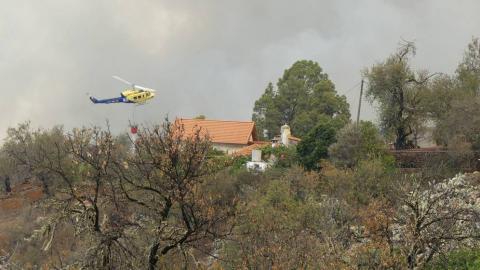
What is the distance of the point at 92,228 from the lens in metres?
13.0

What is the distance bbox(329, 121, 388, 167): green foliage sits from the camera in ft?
115

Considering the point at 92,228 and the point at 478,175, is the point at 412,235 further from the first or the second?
the point at 478,175

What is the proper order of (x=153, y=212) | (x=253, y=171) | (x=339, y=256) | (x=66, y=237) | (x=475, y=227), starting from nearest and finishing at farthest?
(x=153, y=212) < (x=339, y=256) < (x=475, y=227) < (x=66, y=237) < (x=253, y=171)

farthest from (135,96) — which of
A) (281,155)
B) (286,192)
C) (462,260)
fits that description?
(462,260)

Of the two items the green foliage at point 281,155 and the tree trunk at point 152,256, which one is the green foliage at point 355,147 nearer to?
the green foliage at point 281,155

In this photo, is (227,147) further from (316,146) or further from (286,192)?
(286,192)

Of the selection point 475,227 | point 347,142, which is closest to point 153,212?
point 475,227

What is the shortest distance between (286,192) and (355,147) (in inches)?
315

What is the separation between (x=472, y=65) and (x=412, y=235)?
3398 centimetres

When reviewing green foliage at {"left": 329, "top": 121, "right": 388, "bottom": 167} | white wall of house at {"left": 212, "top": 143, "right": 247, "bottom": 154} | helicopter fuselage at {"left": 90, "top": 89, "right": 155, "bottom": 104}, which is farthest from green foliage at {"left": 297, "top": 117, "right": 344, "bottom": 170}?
helicopter fuselage at {"left": 90, "top": 89, "right": 155, "bottom": 104}

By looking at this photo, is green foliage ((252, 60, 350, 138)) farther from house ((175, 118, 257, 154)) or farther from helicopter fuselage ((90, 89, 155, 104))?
helicopter fuselage ((90, 89, 155, 104))

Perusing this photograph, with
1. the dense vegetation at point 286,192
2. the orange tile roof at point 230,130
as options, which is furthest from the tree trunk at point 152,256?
the orange tile roof at point 230,130

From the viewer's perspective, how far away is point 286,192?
29.1 meters

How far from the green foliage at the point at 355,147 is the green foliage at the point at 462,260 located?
52.8ft
